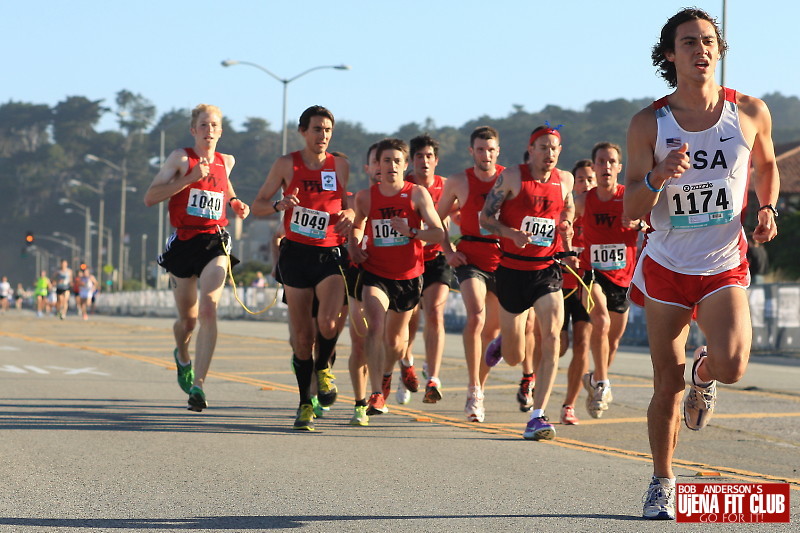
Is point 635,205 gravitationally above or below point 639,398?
above

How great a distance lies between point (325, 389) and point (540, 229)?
2.02 meters

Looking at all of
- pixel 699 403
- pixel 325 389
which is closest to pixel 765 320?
pixel 325 389

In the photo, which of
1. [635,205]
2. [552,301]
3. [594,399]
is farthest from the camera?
[594,399]

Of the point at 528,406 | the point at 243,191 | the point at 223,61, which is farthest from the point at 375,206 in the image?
the point at 243,191

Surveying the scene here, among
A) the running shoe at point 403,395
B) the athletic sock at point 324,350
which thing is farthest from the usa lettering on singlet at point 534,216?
the running shoe at point 403,395

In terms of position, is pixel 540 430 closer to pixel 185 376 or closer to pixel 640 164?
pixel 640 164

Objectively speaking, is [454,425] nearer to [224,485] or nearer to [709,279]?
[224,485]

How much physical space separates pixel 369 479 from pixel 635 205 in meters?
2.12

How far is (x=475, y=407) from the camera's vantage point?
9633 mm

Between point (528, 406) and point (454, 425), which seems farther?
point (528, 406)

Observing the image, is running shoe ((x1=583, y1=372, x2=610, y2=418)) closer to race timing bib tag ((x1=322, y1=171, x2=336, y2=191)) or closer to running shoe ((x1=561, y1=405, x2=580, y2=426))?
running shoe ((x1=561, y1=405, x2=580, y2=426))

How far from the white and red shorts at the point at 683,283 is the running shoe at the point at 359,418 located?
12.6ft

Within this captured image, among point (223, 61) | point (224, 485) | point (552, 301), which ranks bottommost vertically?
point (224, 485)

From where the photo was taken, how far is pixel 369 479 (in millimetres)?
6676
